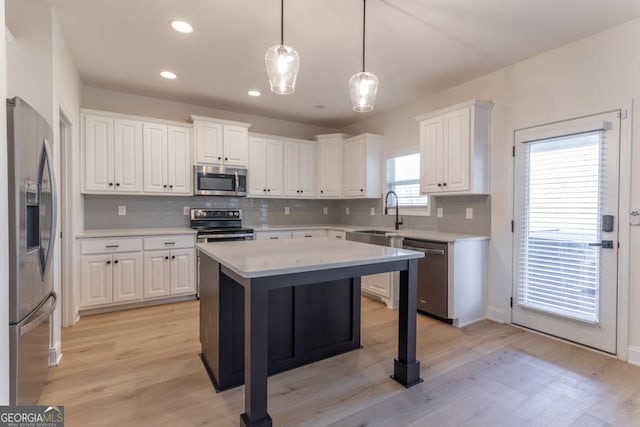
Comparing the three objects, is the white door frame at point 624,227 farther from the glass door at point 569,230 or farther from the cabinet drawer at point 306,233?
the cabinet drawer at point 306,233

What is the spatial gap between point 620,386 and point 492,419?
1.08 m

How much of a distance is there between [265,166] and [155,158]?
1.49m

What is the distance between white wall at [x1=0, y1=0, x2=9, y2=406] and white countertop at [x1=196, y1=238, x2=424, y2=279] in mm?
→ 961

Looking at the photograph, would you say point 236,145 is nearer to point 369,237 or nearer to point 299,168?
point 299,168

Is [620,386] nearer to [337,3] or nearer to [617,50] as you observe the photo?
[617,50]

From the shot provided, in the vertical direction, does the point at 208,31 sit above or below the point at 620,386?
above

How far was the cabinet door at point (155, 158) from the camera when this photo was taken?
404 centimetres

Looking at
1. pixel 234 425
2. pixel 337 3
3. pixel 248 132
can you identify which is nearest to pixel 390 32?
pixel 337 3

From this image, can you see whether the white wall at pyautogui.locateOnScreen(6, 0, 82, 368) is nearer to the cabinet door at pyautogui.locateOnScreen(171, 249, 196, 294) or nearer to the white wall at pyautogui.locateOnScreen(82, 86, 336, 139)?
the cabinet door at pyautogui.locateOnScreen(171, 249, 196, 294)

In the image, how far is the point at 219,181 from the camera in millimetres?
4473

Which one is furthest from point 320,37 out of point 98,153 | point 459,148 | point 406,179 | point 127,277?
point 127,277

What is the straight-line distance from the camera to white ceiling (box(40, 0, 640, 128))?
239cm

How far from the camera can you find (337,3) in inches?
92.8

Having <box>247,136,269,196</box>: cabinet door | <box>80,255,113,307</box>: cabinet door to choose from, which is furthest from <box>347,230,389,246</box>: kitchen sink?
<box>80,255,113,307</box>: cabinet door
